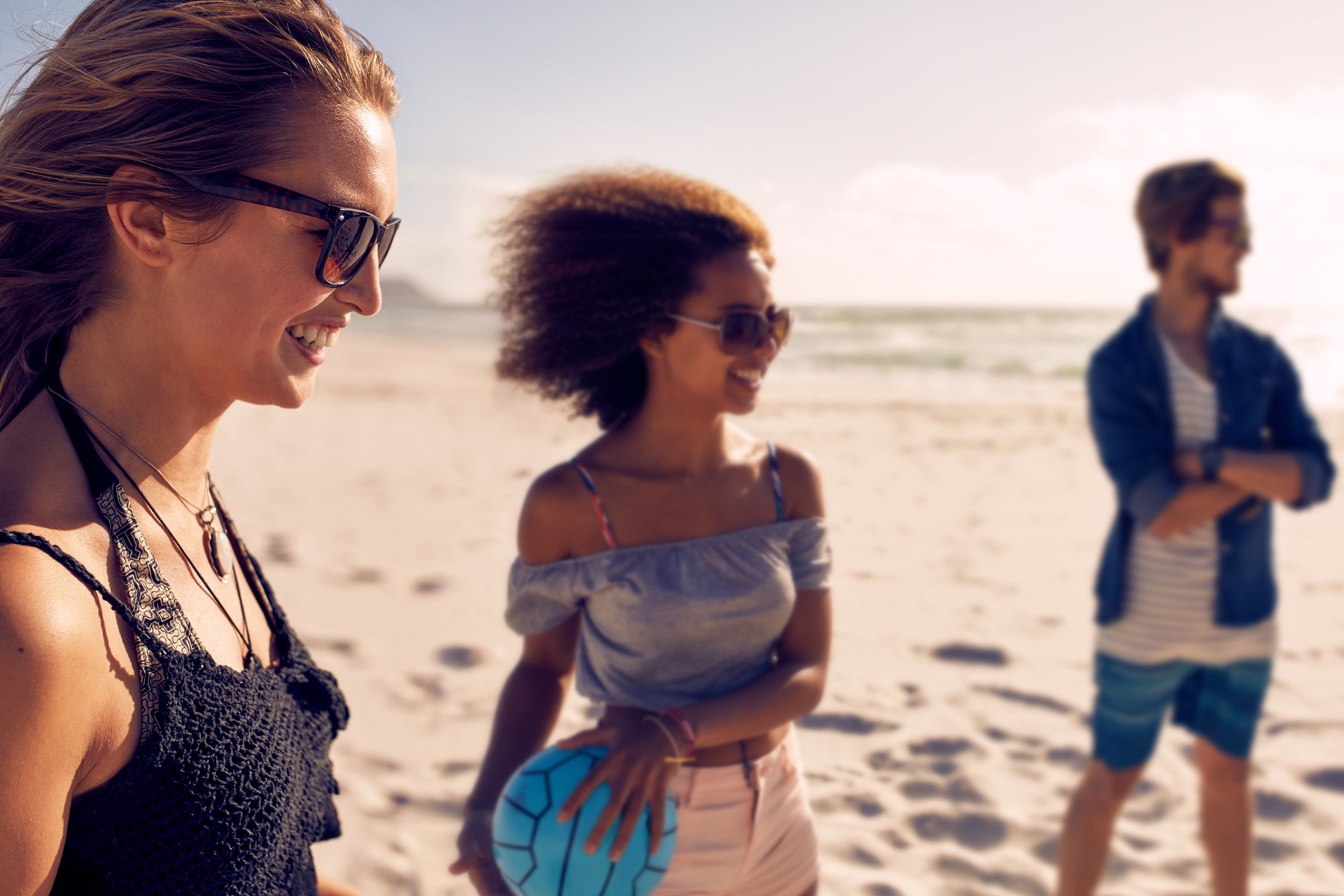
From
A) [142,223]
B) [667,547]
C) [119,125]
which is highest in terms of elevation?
[119,125]

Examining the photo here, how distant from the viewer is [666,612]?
2006mm

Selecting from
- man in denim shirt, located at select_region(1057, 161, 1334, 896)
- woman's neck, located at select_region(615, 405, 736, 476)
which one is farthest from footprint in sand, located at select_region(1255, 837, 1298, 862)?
woman's neck, located at select_region(615, 405, 736, 476)

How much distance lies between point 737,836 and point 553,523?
2.69 feet

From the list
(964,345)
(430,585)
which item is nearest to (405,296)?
(964,345)

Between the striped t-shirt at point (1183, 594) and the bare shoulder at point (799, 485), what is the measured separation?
1.35 meters

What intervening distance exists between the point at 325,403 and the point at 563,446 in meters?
4.80

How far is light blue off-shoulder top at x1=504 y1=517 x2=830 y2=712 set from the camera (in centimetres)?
202

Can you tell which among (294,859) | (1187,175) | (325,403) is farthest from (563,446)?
(294,859)

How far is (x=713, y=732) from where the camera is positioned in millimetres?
1888

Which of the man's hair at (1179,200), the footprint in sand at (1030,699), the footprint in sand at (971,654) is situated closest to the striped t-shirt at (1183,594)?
the man's hair at (1179,200)

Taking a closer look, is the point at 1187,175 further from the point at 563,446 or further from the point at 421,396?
the point at 421,396

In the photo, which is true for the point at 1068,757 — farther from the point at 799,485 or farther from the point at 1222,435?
the point at 799,485

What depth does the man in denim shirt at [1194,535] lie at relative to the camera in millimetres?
2861

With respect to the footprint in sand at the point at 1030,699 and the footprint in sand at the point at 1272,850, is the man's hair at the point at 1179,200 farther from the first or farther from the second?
the footprint in sand at the point at 1030,699
